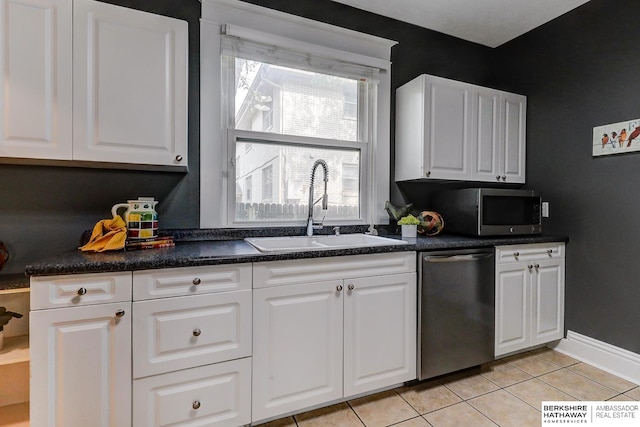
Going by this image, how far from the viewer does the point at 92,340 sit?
1253 millimetres

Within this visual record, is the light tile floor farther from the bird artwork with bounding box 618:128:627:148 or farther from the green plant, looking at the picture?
the bird artwork with bounding box 618:128:627:148

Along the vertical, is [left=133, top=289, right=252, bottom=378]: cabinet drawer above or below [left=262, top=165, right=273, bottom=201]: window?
below

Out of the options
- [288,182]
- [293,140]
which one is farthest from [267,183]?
[293,140]

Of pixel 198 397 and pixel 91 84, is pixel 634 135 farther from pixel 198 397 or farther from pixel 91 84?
pixel 91 84

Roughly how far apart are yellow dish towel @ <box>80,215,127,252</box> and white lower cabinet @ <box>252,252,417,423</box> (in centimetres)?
68

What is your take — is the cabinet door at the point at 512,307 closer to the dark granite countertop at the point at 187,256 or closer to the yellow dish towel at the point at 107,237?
the dark granite countertop at the point at 187,256

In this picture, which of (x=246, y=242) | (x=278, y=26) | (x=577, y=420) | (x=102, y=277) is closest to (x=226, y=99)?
(x=278, y=26)

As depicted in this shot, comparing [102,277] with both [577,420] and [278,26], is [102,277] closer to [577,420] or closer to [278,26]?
[278,26]

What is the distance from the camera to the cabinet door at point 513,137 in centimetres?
261

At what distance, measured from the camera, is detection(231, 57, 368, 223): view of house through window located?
2123 mm

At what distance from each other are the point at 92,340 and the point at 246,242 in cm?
87

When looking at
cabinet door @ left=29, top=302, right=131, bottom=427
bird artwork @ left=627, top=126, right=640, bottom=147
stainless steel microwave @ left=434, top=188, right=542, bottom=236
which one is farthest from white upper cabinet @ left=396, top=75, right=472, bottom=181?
→ cabinet door @ left=29, top=302, right=131, bottom=427

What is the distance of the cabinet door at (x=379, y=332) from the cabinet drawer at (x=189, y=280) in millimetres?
584
